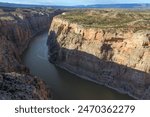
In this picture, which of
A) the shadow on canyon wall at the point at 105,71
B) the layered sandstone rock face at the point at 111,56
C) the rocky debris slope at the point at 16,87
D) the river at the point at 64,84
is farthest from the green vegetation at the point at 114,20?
the rocky debris slope at the point at 16,87

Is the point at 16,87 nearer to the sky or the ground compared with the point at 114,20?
nearer to the sky

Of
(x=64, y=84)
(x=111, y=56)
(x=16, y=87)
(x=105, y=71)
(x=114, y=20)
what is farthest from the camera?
(x=114, y=20)

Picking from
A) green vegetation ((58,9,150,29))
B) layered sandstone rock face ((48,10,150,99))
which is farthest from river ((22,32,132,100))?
green vegetation ((58,9,150,29))

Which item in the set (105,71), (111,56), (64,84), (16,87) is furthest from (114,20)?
(16,87)

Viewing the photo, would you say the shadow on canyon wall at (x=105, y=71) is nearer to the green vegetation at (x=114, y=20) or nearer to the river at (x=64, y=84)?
the river at (x=64, y=84)

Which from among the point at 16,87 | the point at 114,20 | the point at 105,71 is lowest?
the point at 105,71

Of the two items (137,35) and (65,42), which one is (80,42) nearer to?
(65,42)

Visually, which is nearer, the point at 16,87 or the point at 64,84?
the point at 16,87

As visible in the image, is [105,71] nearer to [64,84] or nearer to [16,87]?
[64,84]
